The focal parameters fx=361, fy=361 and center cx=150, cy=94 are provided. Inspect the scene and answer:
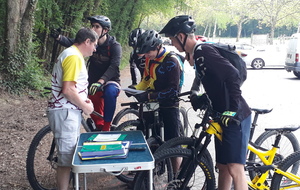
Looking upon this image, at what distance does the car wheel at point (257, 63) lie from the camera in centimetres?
2248

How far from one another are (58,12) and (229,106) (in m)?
8.96

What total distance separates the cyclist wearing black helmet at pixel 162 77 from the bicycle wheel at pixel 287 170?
49.4 inches

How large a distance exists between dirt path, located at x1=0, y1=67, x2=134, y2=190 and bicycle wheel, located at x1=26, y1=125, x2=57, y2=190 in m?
0.28

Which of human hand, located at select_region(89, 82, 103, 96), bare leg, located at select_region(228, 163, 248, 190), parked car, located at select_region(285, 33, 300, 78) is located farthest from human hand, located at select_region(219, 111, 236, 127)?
parked car, located at select_region(285, 33, 300, 78)

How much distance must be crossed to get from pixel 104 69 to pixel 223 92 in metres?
2.43

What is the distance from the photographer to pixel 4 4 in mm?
9188

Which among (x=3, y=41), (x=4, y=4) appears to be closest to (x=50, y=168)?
(x=3, y=41)

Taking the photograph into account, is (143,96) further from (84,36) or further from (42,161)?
(42,161)

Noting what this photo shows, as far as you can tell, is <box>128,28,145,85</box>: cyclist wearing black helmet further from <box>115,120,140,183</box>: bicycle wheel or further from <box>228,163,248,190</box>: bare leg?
<box>228,163,248,190</box>: bare leg

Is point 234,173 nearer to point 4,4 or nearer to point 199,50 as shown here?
point 199,50

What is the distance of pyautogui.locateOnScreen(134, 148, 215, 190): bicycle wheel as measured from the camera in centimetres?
351

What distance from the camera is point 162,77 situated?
431 cm

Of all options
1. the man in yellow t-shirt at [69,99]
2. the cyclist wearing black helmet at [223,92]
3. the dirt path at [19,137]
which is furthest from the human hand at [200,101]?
the dirt path at [19,137]

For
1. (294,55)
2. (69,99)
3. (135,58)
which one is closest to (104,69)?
(135,58)
